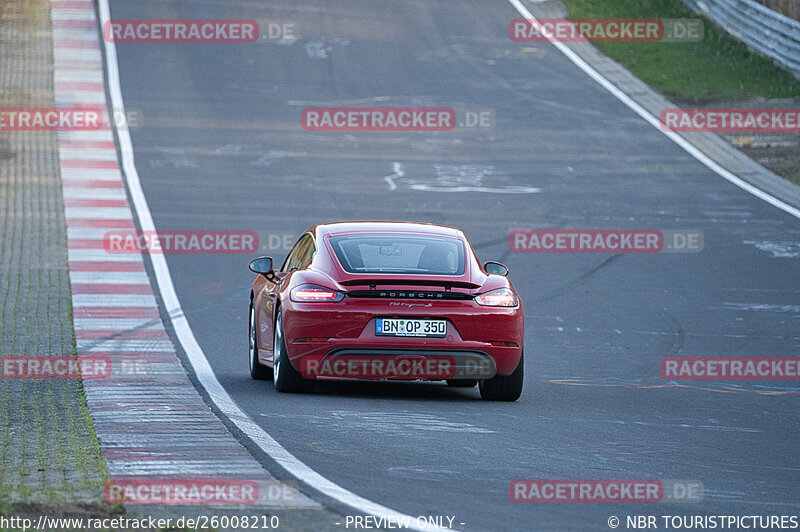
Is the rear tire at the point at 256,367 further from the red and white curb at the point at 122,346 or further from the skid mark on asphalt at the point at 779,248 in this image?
the skid mark on asphalt at the point at 779,248

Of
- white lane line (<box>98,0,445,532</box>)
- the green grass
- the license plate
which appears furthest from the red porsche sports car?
the green grass

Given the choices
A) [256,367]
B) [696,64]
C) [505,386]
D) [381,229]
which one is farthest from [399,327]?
[696,64]

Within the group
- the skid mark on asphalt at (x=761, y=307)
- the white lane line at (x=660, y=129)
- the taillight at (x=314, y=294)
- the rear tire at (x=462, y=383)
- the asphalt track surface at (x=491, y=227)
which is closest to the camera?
the asphalt track surface at (x=491, y=227)

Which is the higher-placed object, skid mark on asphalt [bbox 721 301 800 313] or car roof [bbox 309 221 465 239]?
car roof [bbox 309 221 465 239]

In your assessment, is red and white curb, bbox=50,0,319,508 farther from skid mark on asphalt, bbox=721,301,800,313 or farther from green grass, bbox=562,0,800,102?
green grass, bbox=562,0,800,102

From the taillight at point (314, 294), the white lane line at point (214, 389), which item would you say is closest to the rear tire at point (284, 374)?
the taillight at point (314, 294)

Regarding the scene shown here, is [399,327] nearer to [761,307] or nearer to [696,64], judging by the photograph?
[761,307]

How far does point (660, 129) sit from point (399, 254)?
17.7 meters

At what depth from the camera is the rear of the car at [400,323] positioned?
32.2 feet

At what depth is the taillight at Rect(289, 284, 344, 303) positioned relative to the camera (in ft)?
32.7

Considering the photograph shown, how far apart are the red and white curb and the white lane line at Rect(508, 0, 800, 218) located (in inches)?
419

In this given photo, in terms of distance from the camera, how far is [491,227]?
1995cm

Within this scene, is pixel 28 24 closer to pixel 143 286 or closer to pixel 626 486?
pixel 143 286

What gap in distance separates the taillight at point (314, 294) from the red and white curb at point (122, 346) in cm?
108
